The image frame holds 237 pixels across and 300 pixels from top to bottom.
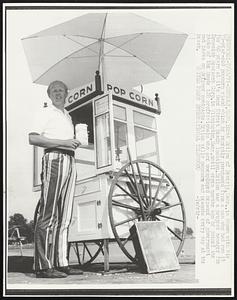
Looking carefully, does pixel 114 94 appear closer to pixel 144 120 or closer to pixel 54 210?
pixel 144 120

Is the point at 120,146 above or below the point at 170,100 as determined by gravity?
below

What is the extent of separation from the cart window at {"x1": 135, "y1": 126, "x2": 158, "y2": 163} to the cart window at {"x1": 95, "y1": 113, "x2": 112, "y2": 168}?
33 centimetres

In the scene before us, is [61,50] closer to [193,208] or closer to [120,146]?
[120,146]

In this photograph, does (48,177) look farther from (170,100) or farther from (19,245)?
(170,100)

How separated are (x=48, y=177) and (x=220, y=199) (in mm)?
1667

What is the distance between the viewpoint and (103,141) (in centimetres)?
474

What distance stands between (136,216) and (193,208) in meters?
0.57

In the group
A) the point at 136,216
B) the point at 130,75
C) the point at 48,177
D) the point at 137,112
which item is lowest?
the point at 136,216

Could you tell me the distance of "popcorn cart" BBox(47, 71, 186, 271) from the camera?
4.62m

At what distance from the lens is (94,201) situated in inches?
183

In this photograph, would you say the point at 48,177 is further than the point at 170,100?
No

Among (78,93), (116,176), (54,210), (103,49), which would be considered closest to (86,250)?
(54,210)

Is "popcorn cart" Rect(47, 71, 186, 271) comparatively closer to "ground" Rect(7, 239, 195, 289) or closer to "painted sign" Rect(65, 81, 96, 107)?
"painted sign" Rect(65, 81, 96, 107)

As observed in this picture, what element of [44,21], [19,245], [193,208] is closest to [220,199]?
[193,208]
